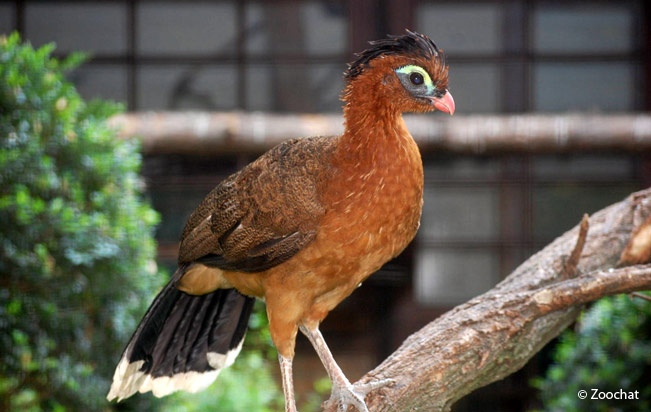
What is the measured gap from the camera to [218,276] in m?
2.44

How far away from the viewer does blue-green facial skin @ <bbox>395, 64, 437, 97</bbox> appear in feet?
6.57

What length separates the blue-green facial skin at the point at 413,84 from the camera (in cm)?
200

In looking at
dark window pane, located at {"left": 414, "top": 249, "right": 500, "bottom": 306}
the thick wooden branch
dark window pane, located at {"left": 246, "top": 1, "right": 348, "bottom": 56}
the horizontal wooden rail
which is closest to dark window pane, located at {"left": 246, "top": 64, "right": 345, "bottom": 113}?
dark window pane, located at {"left": 246, "top": 1, "right": 348, "bottom": 56}

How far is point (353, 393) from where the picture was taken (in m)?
2.10

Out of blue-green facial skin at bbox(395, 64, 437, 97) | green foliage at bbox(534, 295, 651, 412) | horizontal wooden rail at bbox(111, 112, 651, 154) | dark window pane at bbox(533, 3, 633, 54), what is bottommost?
green foliage at bbox(534, 295, 651, 412)

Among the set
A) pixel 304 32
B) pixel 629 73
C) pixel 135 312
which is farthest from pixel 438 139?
pixel 135 312

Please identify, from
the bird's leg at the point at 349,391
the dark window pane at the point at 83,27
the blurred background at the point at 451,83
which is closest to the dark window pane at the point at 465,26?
the blurred background at the point at 451,83

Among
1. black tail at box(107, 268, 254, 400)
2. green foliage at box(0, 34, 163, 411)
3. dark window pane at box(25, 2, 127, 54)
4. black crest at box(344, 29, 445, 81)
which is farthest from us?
dark window pane at box(25, 2, 127, 54)

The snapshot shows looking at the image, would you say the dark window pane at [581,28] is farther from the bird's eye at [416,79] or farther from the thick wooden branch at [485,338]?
the bird's eye at [416,79]

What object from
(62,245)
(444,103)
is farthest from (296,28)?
(444,103)

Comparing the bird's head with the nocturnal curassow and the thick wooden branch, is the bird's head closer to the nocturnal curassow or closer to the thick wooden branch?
the nocturnal curassow

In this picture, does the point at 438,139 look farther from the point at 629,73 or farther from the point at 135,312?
the point at 135,312

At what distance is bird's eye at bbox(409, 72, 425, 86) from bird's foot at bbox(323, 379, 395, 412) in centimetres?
88

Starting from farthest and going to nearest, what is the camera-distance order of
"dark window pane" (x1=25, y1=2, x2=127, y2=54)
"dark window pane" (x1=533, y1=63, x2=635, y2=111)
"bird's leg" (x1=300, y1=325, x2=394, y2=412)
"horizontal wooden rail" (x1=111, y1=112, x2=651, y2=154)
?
"dark window pane" (x1=533, y1=63, x2=635, y2=111) < "dark window pane" (x1=25, y1=2, x2=127, y2=54) < "horizontal wooden rail" (x1=111, y1=112, x2=651, y2=154) < "bird's leg" (x1=300, y1=325, x2=394, y2=412)
